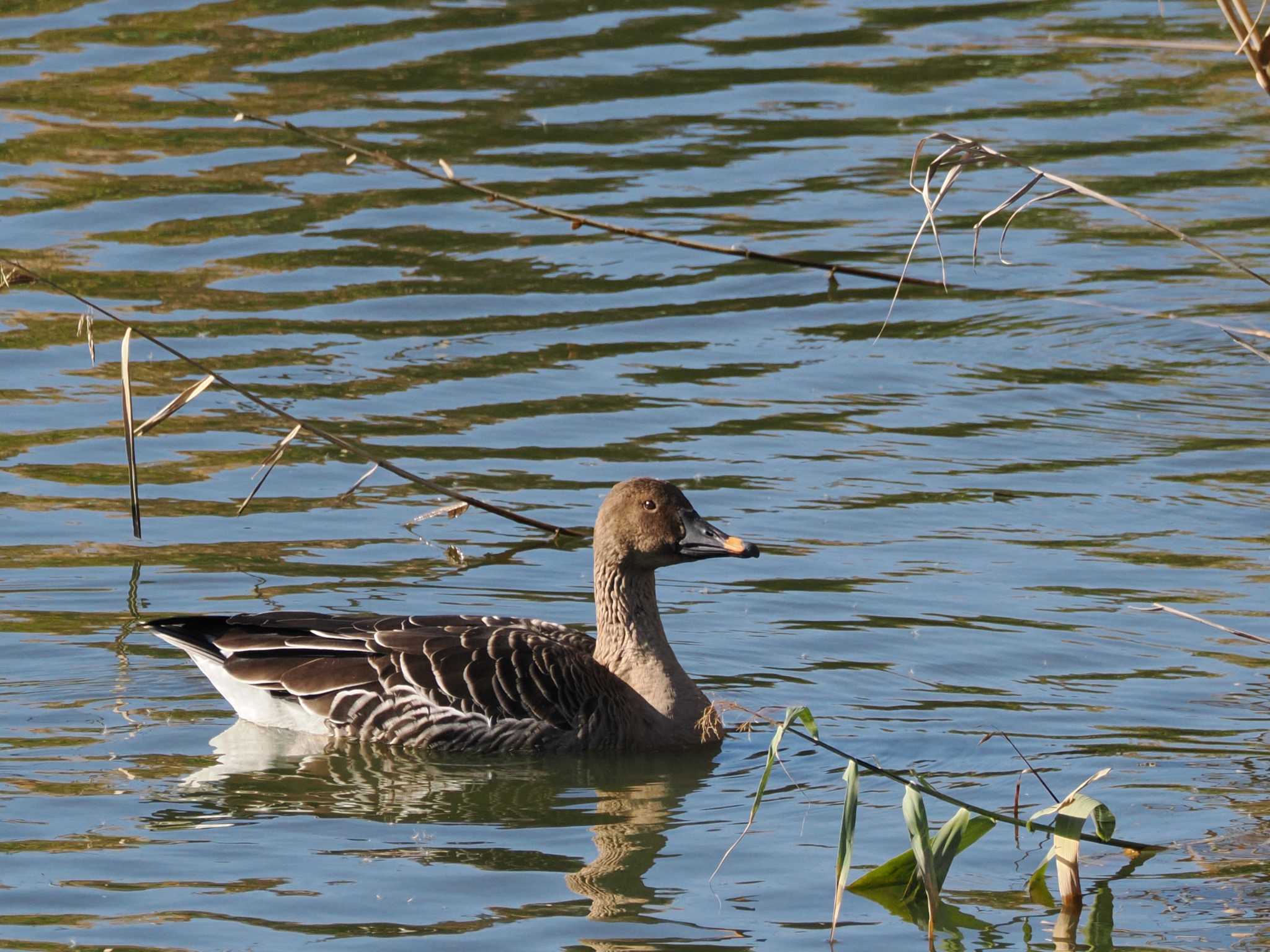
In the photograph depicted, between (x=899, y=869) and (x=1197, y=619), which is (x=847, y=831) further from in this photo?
(x=1197, y=619)

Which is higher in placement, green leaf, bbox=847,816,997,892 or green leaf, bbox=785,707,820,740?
green leaf, bbox=785,707,820,740

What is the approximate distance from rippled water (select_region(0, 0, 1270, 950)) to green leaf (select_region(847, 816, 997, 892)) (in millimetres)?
84

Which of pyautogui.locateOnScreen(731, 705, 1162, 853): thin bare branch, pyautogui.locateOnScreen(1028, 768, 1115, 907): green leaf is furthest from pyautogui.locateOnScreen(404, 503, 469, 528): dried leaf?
pyautogui.locateOnScreen(1028, 768, 1115, 907): green leaf

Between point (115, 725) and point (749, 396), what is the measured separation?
552cm

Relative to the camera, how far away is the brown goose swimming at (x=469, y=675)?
9891 mm

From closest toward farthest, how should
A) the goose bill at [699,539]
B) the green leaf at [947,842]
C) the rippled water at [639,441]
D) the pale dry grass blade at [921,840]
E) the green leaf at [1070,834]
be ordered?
1. the pale dry grass blade at [921,840]
2. the green leaf at [947,842]
3. the green leaf at [1070,834]
4. the rippled water at [639,441]
5. the goose bill at [699,539]

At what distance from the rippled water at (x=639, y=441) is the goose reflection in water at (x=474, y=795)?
34 millimetres

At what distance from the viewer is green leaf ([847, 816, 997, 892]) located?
295 inches

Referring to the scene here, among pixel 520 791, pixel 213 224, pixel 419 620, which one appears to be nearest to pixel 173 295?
pixel 213 224

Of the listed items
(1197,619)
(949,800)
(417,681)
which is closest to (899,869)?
(949,800)

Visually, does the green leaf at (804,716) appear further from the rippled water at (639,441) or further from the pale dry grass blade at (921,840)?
the rippled water at (639,441)

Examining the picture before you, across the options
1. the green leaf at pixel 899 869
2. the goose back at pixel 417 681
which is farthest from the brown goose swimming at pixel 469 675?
the green leaf at pixel 899 869

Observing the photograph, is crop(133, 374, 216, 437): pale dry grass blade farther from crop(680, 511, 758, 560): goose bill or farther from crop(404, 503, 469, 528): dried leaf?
crop(680, 511, 758, 560): goose bill

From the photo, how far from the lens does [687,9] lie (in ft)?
72.4
